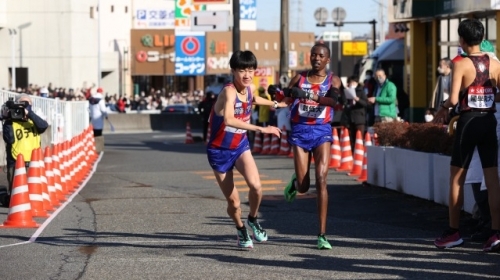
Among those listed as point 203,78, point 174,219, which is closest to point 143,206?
point 174,219

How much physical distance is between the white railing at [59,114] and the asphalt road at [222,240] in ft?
23.7

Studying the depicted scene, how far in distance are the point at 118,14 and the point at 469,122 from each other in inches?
2868

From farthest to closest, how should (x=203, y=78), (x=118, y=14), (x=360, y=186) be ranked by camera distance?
(x=203, y=78) → (x=118, y=14) → (x=360, y=186)

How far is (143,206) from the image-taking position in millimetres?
16125

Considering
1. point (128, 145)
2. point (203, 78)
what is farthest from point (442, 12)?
point (203, 78)

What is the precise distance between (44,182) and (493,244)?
731 centimetres

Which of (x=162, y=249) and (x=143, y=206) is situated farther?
(x=143, y=206)

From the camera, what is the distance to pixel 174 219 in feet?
46.5

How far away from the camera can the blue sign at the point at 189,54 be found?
78956 mm

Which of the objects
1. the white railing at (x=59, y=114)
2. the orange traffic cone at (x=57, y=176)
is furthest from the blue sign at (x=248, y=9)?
the orange traffic cone at (x=57, y=176)

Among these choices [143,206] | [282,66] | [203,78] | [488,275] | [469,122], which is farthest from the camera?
[203,78]

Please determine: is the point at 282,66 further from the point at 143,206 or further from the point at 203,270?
the point at 203,270

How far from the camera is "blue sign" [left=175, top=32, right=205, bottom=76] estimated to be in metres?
79.0

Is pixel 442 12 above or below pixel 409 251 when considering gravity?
above
